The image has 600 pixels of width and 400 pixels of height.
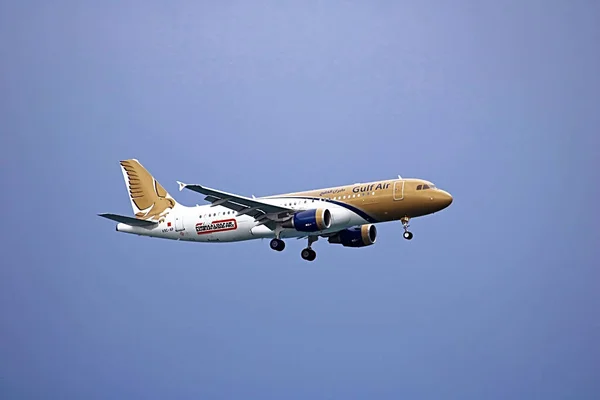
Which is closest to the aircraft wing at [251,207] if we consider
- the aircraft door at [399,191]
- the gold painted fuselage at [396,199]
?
the gold painted fuselage at [396,199]

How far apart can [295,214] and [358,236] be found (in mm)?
5848

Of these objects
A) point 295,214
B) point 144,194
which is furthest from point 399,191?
point 144,194

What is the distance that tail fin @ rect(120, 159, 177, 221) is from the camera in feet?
212

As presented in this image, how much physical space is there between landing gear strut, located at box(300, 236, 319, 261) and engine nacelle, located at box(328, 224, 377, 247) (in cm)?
167

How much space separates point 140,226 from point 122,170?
6543 mm

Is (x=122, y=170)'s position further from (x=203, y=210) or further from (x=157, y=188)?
(x=203, y=210)

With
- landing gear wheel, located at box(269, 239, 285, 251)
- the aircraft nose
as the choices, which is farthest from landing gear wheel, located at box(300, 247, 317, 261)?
the aircraft nose

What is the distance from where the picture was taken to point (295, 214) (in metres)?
57.3

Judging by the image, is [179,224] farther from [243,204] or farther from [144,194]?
[243,204]

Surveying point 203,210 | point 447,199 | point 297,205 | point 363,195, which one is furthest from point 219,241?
point 447,199

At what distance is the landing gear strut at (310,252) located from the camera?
6166 cm

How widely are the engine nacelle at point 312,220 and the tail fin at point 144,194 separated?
36.5ft

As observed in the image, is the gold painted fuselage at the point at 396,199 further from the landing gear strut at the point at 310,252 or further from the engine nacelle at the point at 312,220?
the landing gear strut at the point at 310,252

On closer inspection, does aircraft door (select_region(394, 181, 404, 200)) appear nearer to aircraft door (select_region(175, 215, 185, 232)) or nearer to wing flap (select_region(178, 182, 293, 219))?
wing flap (select_region(178, 182, 293, 219))
